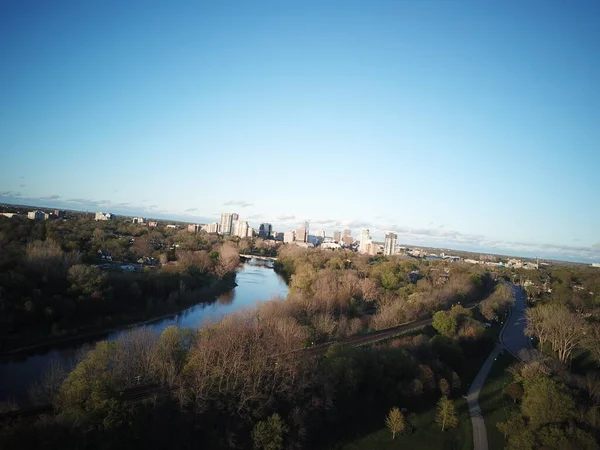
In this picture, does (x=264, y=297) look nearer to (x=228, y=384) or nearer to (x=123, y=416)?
(x=228, y=384)

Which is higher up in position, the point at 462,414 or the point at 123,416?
the point at 123,416

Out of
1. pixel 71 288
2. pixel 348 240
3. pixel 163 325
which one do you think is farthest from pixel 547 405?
pixel 348 240

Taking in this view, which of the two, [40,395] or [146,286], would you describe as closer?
[40,395]

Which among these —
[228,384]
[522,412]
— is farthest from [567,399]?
[228,384]

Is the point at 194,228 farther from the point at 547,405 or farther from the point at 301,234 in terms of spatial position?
the point at 547,405

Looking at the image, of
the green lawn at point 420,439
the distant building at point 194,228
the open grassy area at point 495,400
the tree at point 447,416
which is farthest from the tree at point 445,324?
the distant building at point 194,228

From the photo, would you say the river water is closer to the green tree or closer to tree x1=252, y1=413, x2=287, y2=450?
tree x1=252, y1=413, x2=287, y2=450

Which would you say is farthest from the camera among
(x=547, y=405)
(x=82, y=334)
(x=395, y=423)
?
(x=82, y=334)
